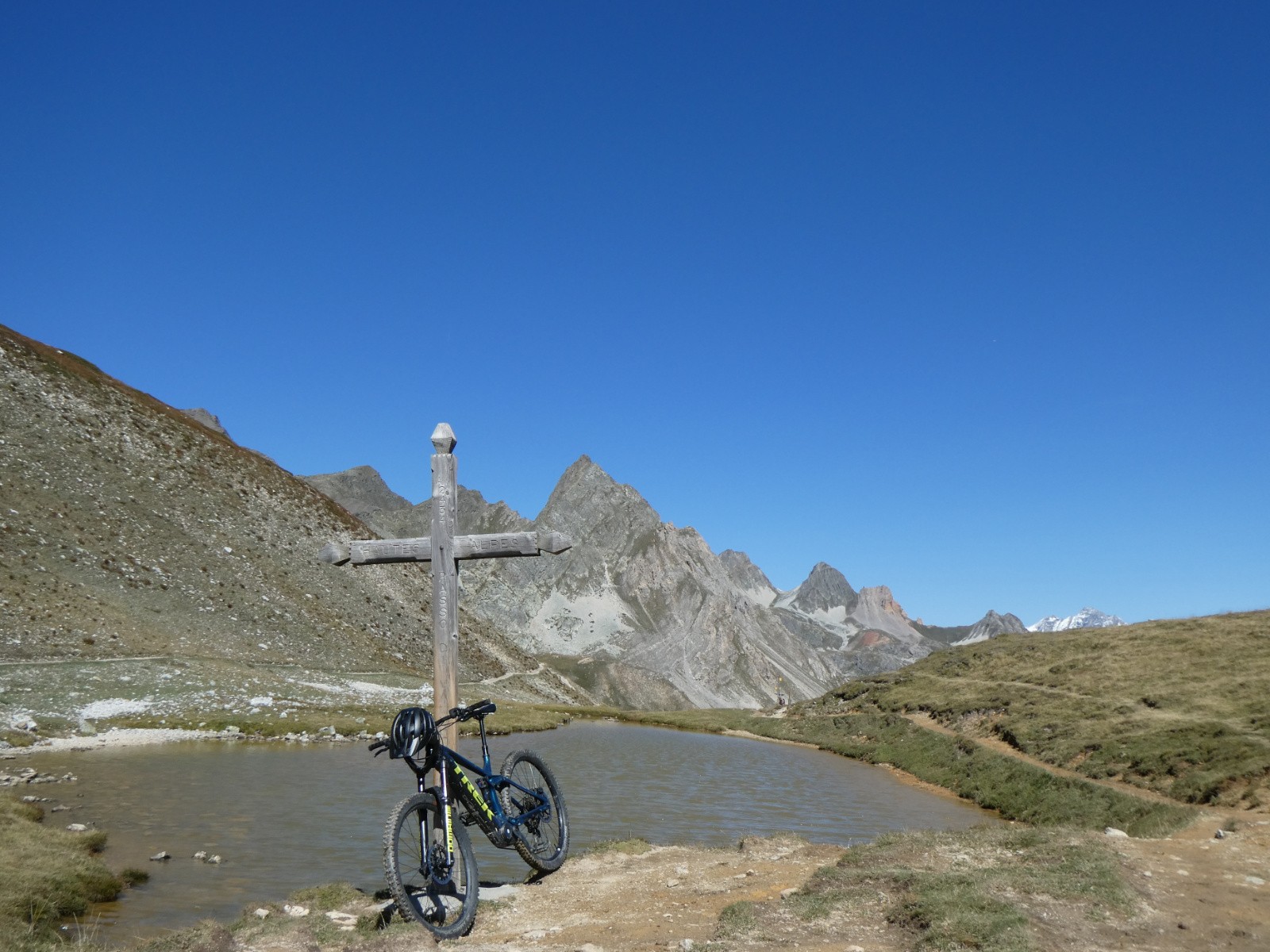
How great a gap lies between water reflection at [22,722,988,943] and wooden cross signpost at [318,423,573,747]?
362cm

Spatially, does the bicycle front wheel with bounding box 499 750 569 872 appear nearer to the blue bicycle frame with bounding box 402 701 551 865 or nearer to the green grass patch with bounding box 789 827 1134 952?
the blue bicycle frame with bounding box 402 701 551 865

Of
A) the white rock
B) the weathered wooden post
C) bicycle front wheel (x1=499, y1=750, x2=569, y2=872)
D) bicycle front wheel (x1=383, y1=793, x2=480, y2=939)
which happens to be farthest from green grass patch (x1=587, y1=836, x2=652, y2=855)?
bicycle front wheel (x1=383, y1=793, x2=480, y2=939)

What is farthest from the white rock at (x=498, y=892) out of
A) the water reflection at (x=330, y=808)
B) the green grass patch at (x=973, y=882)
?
the green grass patch at (x=973, y=882)

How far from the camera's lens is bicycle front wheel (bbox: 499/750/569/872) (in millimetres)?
12172

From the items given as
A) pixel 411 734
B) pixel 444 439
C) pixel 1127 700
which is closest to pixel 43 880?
pixel 411 734

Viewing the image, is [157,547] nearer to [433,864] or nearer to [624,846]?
[624,846]

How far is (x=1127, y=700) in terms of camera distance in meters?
35.0

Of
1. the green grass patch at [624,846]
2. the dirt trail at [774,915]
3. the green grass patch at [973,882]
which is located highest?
the green grass patch at [973,882]

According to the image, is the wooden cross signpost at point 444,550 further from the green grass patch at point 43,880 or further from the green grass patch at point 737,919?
the green grass patch at point 43,880

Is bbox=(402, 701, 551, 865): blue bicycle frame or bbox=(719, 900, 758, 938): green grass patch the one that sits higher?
bbox=(402, 701, 551, 865): blue bicycle frame

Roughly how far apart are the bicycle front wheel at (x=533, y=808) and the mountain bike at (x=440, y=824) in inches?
1.8

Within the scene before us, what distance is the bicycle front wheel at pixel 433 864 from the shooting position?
9.60 meters

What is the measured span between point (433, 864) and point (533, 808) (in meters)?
2.58

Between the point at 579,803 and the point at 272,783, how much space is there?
9011 millimetres
